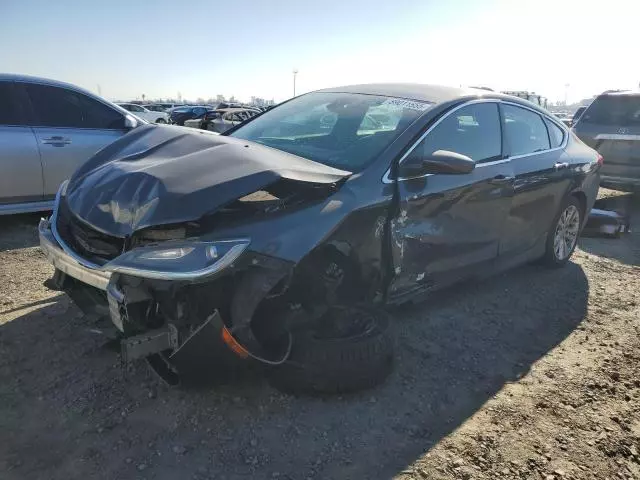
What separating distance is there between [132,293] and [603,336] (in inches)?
132

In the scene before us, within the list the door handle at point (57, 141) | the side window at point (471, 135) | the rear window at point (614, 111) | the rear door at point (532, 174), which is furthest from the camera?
the rear window at point (614, 111)

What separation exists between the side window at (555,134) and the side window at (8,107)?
5.47 meters

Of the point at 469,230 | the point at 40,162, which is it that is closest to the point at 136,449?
the point at 469,230

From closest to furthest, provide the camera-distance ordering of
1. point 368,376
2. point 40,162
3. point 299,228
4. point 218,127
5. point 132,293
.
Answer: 1. point 132,293
2. point 299,228
3. point 368,376
4. point 40,162
5. point 218,127

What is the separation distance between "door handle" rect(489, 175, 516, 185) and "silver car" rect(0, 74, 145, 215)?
4.65 m

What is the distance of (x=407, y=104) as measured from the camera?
145 inches

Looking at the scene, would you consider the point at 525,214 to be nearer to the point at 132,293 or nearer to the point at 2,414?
the point at 132,293

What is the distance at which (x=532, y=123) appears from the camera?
472 centimetres

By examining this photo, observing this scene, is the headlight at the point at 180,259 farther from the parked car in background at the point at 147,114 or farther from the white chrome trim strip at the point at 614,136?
the parked car in background at the point at 147,114

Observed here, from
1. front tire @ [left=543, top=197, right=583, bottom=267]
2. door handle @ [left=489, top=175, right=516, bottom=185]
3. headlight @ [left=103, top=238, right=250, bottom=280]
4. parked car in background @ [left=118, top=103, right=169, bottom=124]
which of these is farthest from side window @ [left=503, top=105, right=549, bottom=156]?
parked car in background @ [left=118, top=103, right=169, bottom=124]

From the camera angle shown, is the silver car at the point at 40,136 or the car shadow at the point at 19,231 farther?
the silver car at the point at 40,136

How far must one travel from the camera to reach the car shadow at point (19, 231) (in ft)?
18.1

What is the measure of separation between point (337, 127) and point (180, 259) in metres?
1.79

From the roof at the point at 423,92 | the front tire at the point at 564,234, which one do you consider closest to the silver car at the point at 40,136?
the roof at the point at 423,92
